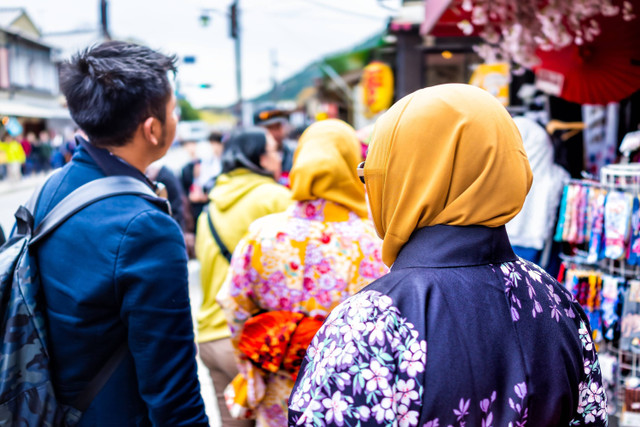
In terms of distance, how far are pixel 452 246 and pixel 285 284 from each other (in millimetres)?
1187

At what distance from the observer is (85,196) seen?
163 centimetres

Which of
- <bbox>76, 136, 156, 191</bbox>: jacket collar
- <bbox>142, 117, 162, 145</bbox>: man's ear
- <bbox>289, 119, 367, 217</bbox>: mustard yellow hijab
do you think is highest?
<bbox>142, 117, 162, 145</bbox>: man's ear

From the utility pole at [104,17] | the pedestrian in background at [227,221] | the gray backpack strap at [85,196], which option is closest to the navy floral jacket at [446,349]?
the gray backpack strap at [85,196]

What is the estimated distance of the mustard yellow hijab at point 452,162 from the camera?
123cm

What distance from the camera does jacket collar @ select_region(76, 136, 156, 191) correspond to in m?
1.71

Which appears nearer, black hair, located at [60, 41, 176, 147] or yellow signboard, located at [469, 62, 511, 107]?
black hair, located at [60, 41, 176, 147]

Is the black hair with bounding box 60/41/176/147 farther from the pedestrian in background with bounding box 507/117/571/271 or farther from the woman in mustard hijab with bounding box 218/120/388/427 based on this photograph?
the pedestrian in background with bounding box 507/117/571/271

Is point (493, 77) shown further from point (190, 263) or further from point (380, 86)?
point (380, 86)

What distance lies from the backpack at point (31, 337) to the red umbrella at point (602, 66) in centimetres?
340

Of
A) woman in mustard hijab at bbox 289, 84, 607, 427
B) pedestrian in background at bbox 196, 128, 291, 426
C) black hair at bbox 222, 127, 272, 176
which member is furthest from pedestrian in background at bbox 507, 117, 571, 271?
woman in mustard hijab at bbox 289, 84, 607, 427

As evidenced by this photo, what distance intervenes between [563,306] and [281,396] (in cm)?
137

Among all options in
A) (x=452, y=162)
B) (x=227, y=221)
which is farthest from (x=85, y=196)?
(x=227, y=221)

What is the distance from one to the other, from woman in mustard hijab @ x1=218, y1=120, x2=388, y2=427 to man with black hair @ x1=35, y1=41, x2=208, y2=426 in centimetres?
59

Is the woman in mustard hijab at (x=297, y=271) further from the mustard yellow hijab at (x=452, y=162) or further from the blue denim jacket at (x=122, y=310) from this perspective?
the mustard yellow hijab at (x=452, y=162)
